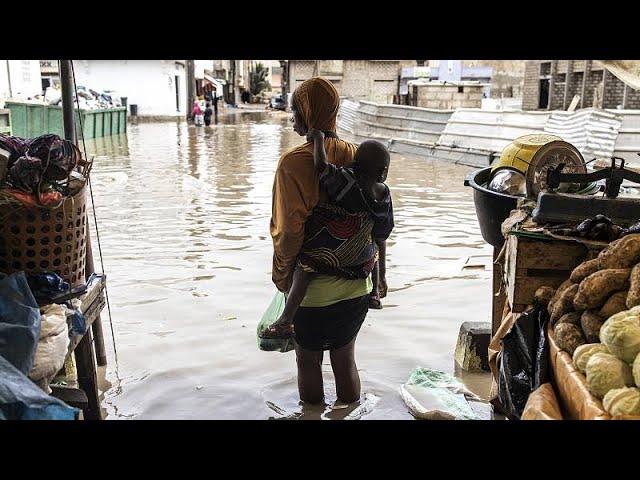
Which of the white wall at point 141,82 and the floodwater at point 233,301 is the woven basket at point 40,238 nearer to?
the floodwater at point 233,301

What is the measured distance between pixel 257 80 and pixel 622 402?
61.4 meters

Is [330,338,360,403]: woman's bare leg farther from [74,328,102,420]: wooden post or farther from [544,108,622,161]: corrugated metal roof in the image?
[544,108,622,161]: corrugated metal roof

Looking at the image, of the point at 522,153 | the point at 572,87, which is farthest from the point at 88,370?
the point at 572,87

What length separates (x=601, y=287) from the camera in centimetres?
251

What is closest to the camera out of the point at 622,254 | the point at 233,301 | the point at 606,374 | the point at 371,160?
the point at 606,374

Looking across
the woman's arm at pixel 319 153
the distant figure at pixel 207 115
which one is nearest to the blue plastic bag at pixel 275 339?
the woman's arm at pixel 319 153

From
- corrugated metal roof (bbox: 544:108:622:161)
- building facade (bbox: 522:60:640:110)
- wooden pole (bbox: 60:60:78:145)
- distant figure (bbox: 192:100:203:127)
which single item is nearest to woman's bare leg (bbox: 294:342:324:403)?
wooden pole (bbox: 60:60:78:145)

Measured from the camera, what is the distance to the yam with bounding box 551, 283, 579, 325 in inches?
103

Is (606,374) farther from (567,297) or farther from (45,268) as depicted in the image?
(45,268)

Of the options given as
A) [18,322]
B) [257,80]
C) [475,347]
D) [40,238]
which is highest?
[257,80]
